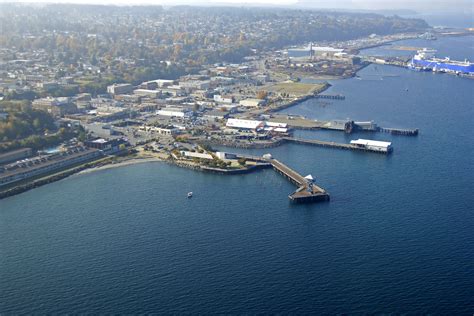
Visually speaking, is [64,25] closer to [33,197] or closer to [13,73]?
[13,73]

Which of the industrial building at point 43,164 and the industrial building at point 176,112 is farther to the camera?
the industrial building at point 176,112

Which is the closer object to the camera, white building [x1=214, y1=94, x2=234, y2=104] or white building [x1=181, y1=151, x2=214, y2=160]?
white building [x1=181, y1=151, x2=214, y2=160]

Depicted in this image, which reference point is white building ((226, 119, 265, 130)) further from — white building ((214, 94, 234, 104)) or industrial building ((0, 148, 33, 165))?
industrial building ((0, 148, 33, 165))

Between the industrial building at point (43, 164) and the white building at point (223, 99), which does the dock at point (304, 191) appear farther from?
the white building at point (223, 99)

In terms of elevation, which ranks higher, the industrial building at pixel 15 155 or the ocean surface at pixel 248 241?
the industrial building at pixel 15 155

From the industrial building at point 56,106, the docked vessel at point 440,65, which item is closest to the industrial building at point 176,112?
the industrial building at point 56,106

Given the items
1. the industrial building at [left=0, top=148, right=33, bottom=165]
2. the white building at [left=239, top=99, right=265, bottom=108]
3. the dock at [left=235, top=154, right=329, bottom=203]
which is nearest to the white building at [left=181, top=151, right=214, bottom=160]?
the dock at [left=235, top=154, right=329, bottom=203]

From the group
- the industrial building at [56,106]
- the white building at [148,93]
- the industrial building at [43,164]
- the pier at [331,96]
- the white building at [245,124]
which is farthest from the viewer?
the pier at [331,96]
